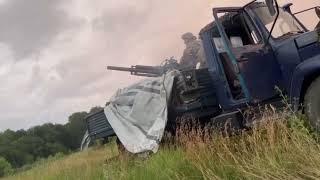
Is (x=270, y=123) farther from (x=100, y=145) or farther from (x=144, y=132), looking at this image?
(x=100, y=145)

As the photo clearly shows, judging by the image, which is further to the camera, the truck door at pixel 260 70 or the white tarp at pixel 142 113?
the white tarp at pixel 142 113

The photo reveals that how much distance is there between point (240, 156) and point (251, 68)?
2.58 meters

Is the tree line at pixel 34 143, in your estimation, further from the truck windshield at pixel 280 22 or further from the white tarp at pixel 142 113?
the truck windshield at pixel 280 22

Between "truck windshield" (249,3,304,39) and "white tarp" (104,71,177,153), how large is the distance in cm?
211

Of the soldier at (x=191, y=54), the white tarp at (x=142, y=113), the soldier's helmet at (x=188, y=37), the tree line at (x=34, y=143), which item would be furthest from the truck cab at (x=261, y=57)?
the tree line at (x=34, y=143)

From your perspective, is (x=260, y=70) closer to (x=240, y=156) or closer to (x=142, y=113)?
(x=240, y=156)

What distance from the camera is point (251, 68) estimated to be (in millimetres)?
9891

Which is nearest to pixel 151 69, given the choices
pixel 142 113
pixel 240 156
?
pixel 142 113

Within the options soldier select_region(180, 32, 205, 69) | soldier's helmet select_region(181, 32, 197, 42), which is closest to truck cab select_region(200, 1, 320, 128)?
soldier select_region(180, 32, 205, 69)

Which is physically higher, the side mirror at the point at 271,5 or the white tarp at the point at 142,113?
the side mirror at the point at 271,5

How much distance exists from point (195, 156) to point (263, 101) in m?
2.07

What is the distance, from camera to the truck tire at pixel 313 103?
315 inches

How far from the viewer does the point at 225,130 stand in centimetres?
905

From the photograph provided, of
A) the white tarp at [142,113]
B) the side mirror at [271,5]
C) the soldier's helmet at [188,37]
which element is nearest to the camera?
the side mirror at [271,5]
